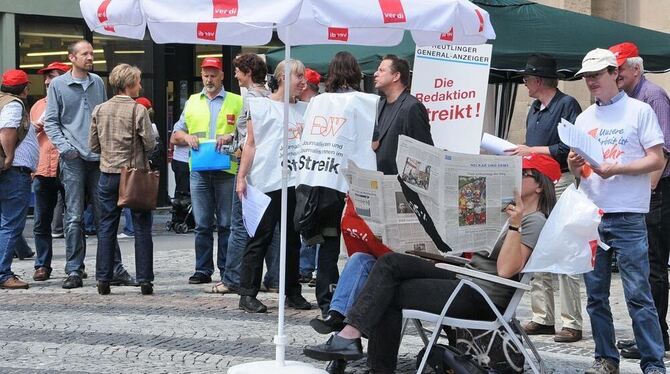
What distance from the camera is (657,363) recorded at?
23.0ft

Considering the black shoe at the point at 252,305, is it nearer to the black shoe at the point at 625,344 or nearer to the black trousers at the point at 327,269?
the black trousers at the point at 327,269

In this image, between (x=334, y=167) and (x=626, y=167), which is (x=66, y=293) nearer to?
(x=334, y=167)

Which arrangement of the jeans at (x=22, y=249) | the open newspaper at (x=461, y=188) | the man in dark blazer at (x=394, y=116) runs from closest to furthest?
the open newspaper at (x=461, y=188), the man in dark blazer at (x=394, y=116), the jeans at (x=22, y=249)

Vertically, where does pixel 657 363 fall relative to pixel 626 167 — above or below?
below

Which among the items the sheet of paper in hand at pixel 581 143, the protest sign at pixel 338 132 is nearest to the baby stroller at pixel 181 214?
the protest sign at pixel 338 132

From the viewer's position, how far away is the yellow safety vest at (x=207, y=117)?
11336 millimetres

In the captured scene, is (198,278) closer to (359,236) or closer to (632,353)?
(359,236)

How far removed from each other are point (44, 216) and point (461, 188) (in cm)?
631

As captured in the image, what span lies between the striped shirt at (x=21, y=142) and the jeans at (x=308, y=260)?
8.52ft

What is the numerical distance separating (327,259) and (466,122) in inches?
76.2

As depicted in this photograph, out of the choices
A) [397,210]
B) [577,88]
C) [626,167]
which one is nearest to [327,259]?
[397,210]

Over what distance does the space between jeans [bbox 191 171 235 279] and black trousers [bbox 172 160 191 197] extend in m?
5.85

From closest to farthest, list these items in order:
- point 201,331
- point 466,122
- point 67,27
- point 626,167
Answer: point 626,167
point 201,331
point 466,122
point 67,27

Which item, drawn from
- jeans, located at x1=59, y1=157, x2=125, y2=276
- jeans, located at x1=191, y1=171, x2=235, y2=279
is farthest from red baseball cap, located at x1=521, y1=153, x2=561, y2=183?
jeans, located at x1=59, y1=157, x2=125, y2=276
